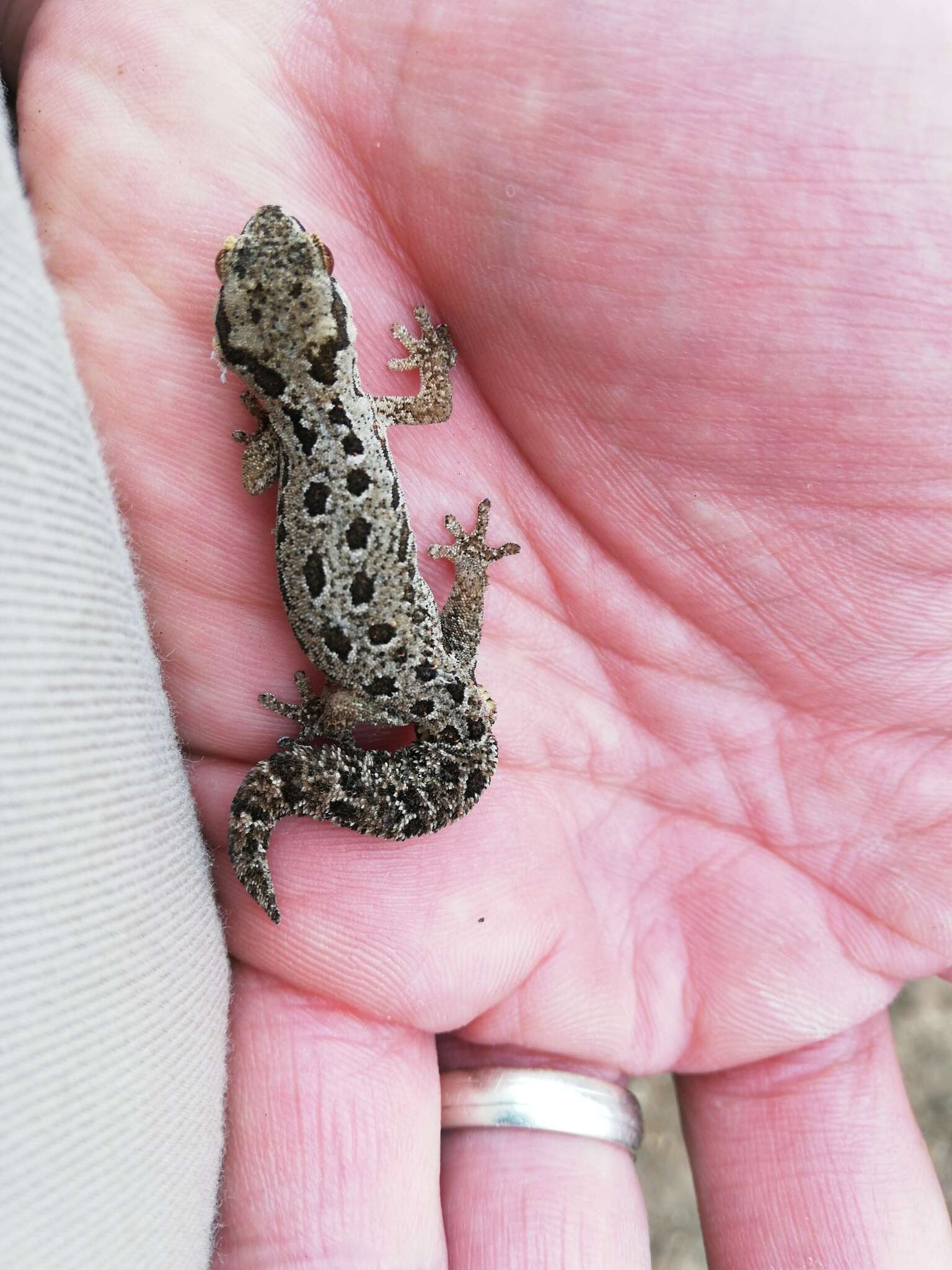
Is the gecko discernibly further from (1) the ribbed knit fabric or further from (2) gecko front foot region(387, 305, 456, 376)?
(1) the ribbed knit fabric

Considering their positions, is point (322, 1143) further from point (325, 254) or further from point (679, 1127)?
point (325, 254)

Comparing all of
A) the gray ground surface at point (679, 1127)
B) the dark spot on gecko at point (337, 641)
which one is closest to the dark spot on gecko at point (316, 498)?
the dark spot on gecko at point (337, 641)

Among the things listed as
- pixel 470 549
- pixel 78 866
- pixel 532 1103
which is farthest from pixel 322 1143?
pixel 470 549

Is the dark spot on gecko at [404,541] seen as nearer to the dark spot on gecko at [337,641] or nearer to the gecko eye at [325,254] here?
the dark spot on gecko at [337,641]

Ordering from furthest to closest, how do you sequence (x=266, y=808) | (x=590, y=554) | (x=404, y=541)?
(x=590, y=554)
(x=404, y=541)
(x=266, y=808)

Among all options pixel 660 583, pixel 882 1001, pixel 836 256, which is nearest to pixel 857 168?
pixel 836 256

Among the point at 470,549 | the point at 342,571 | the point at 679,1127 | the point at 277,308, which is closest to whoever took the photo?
the point at 277,308
